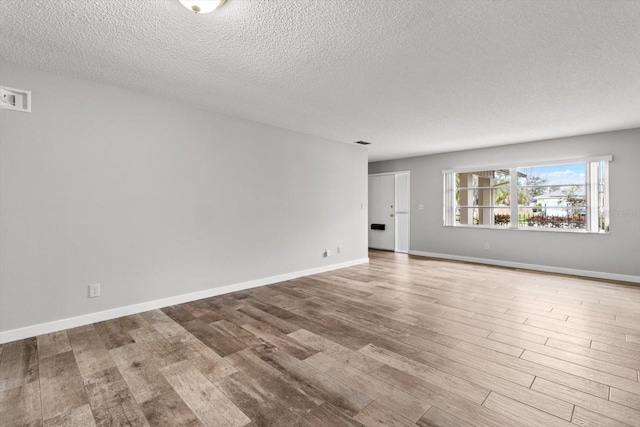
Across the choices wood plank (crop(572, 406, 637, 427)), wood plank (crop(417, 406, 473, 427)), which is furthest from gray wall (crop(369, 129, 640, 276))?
wood plank (crop(417, 406, 473, 427))

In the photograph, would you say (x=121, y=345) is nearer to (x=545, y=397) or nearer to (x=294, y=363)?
(x=294, y=363)

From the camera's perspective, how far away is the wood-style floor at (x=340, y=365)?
1.72 meters

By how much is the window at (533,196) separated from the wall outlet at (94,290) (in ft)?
21.4

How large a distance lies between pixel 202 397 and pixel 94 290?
2021 mm

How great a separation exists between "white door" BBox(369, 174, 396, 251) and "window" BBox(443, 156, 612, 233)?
144 centimetres

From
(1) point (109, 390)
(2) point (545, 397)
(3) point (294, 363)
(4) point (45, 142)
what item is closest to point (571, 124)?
(2) point (545, 397)

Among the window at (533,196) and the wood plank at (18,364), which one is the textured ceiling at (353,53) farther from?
the wood plank at (18,364)

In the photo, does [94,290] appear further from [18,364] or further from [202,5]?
[202,5]

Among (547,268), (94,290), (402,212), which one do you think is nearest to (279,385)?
(94,290)

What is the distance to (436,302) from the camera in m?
3.71

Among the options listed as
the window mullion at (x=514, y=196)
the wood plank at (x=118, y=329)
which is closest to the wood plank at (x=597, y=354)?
the wood plank at (x=118, y=329)

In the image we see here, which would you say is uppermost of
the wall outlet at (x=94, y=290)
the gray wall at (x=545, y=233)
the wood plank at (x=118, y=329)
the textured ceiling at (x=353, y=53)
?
the textured ceiling at (x=353, y=53)

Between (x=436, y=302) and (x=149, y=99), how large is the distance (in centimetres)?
416

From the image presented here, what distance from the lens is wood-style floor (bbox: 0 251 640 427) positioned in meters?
1.72
